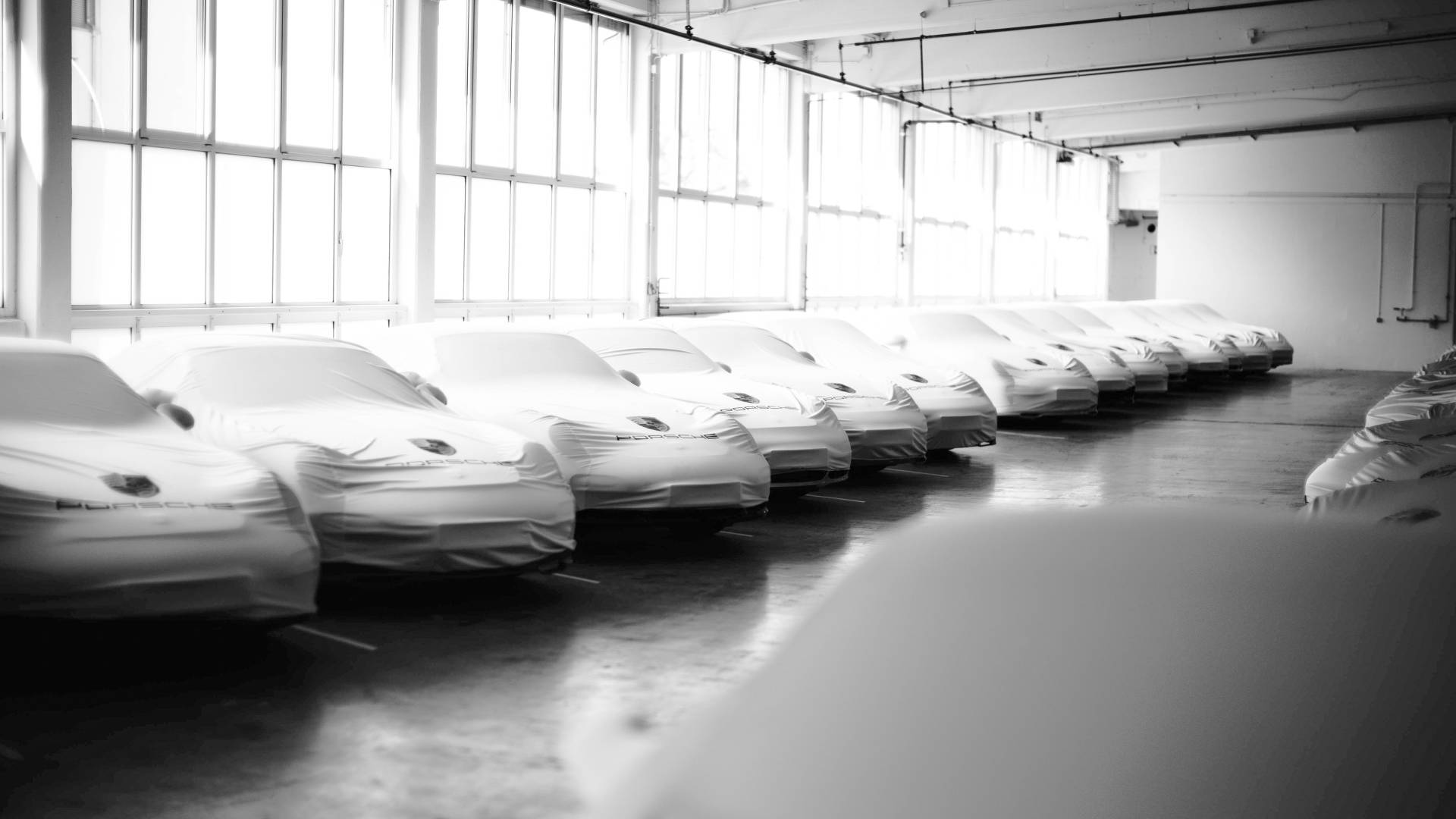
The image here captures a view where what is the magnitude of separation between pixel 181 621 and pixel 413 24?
10.7m

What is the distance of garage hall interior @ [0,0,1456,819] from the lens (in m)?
4.44

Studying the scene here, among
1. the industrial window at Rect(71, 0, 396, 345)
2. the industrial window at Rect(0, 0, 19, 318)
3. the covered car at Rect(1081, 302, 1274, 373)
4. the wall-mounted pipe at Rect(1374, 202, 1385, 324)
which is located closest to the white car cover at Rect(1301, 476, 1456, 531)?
the industrial window at Rect(71, 0, 396, 345)

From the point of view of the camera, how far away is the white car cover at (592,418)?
23.9 ft

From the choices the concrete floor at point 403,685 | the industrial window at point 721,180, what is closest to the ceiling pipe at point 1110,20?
the industrial window at point 721,180

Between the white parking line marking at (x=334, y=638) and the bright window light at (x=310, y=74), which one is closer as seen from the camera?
the white parking line marking at (x=334, y=638)

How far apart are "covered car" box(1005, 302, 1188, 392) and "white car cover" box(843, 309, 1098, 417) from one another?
3.26 m

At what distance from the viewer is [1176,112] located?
2723 centimetres

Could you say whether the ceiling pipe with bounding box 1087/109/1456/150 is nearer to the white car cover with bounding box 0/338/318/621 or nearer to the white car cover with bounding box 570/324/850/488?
Answer: the white car cover with bounding box 570/324/850/488

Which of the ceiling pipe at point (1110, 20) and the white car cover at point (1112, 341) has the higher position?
the ceiling pipe at point (1110, 20)

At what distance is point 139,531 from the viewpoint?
4.79 m

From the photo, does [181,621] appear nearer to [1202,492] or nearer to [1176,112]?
[1202,492]

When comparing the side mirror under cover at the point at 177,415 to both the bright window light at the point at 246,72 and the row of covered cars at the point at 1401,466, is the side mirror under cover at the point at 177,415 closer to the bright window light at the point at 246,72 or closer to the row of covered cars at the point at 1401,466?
the row of covered cars at the point at 1401,466

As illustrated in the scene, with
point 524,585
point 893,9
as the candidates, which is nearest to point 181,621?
point 524,585

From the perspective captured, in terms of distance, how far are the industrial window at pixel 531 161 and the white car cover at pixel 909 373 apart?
4876 millimetres
